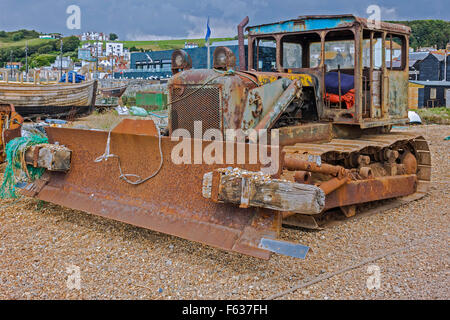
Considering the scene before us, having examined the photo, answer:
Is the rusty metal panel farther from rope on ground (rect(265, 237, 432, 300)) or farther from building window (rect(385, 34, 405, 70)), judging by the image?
building window (rect(385, 34, 405, 70))

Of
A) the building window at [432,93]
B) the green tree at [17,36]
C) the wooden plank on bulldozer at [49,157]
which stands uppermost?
the green tree at [17,36]

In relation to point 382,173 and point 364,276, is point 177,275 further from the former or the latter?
point 382,173

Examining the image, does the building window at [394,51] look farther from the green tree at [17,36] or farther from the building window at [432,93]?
the green tree at [17,36]

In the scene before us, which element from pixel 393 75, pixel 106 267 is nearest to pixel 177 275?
pixel 106 267

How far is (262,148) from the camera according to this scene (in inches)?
172

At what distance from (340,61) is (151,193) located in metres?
3.65

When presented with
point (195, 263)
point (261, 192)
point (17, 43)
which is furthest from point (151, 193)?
point (17, 43)

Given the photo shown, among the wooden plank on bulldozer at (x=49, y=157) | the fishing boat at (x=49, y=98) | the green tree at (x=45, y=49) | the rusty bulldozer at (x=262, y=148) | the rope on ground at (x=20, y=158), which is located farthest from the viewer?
the green tree at (x=45, y=49)

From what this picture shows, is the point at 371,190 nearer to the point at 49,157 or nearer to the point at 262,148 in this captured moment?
the point at 262,148

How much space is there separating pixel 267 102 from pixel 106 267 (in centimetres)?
266

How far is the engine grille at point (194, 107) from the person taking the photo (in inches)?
223

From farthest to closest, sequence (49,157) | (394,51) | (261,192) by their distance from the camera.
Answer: (394,51) → (49,157) → (261,192)

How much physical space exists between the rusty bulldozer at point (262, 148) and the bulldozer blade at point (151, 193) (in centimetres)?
1

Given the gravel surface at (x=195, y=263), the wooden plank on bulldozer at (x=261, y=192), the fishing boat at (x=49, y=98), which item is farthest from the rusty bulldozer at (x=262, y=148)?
the fishing boat at (x=49, y=98)
